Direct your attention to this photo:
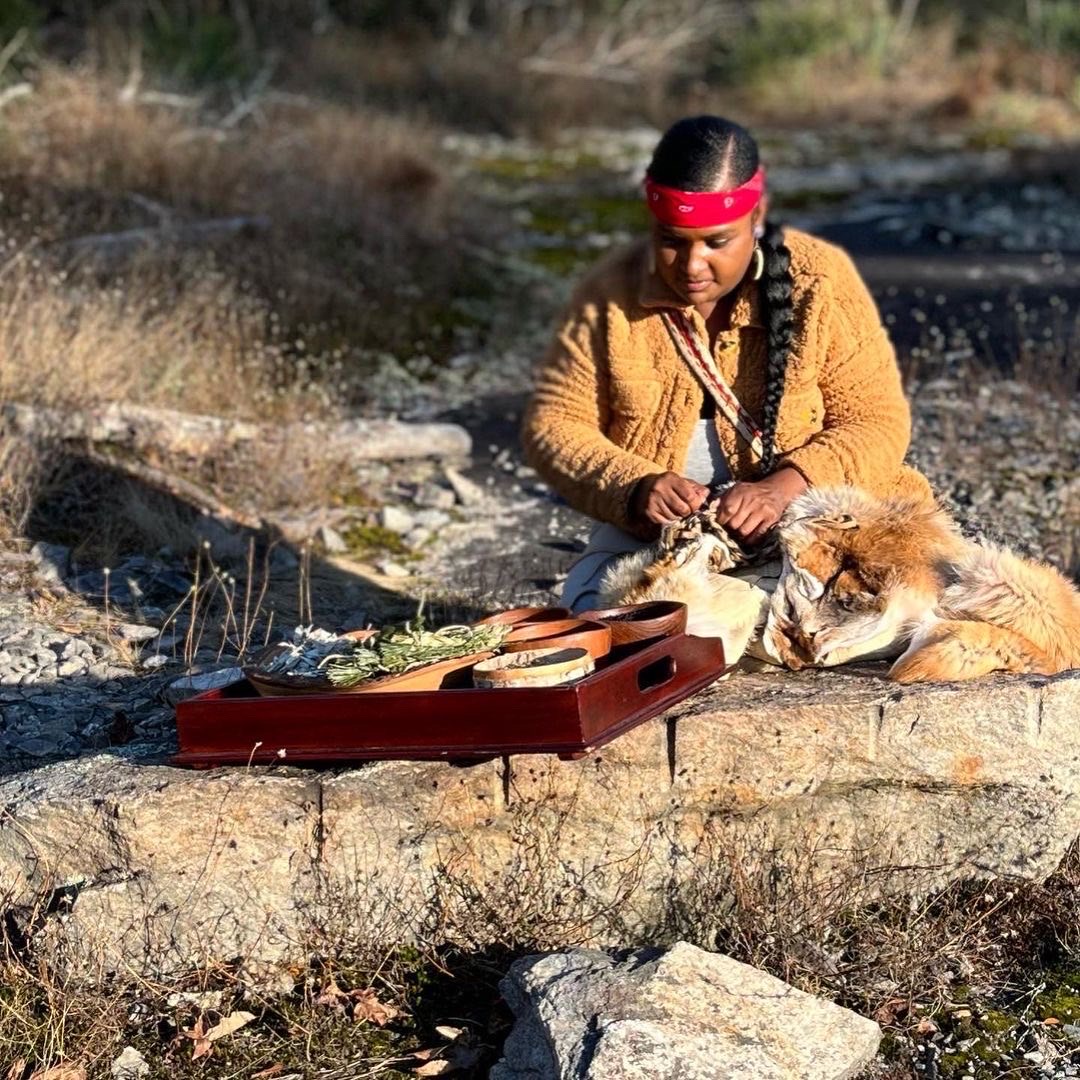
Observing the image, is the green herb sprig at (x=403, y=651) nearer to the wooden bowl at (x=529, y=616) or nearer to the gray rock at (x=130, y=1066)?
the wooden bowl at (x=529, y=616)

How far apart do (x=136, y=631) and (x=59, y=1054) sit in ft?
7.31

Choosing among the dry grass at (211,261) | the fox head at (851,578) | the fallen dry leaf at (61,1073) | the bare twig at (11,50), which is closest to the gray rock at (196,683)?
the fallen dry leaf at (61,1073)

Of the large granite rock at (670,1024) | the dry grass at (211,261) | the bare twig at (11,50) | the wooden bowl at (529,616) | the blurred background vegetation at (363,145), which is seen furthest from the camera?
the bare twig at (11,50)

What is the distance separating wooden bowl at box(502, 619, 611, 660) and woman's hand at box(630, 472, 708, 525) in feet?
1.53

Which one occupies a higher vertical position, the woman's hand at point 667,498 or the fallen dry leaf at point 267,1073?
the woman's hand at point 667,498

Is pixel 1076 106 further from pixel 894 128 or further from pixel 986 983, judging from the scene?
pixel 986 983

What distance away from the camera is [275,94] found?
48.5 ft

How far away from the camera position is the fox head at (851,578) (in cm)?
394

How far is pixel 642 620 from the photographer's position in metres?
3.73

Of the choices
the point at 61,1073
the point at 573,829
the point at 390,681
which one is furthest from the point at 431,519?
the point at 61,1073

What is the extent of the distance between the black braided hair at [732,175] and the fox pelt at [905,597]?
42 centimetres

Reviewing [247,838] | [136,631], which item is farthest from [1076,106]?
[247,838]

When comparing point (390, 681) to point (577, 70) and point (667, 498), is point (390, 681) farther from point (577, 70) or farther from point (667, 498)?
point (577, 70)

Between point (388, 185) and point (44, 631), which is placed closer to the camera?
point (44, 631)
